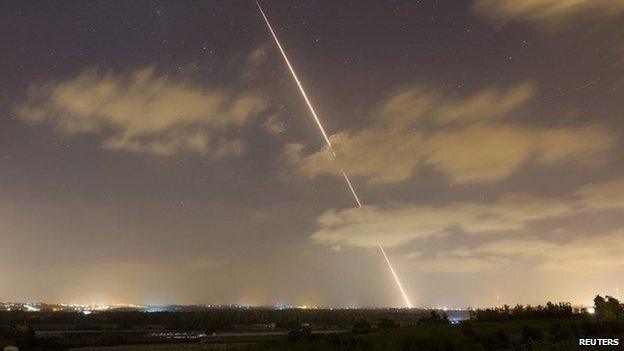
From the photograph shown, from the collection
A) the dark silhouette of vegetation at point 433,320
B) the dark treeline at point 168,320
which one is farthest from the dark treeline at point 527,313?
the dark treeline at point 168,320

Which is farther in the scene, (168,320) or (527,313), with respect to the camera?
(168,320)

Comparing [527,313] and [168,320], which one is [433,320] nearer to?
[527,313]

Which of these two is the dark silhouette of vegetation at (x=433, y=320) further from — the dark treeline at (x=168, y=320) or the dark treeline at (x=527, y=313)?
the dark treeline at (x=168, y=320)

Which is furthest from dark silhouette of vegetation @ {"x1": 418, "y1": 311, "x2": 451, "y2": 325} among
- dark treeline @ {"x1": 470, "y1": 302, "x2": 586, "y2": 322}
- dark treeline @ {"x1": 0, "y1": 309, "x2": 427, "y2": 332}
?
dark treeline @ {"x1": 0, "y1": 309, "x2": 427, "y2": 332}

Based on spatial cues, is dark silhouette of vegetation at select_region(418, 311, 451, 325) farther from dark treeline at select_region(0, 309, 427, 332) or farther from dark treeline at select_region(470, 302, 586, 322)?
dark treeline at select_region(0, 309, 427, 332)

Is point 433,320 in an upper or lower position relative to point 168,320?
upper

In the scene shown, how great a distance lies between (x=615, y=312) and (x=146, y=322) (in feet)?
282

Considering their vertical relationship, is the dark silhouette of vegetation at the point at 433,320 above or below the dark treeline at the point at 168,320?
above

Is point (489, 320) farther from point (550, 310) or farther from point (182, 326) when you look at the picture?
point (182, 326)

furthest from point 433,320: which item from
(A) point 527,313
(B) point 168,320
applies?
(B) point 168,320

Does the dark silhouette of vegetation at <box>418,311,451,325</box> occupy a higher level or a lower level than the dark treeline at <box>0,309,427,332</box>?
higher

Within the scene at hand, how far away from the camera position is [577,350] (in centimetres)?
1820

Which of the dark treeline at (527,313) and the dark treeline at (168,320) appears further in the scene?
the dark treeline at (168,320)

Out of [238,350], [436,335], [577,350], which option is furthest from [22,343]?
[577,350]
